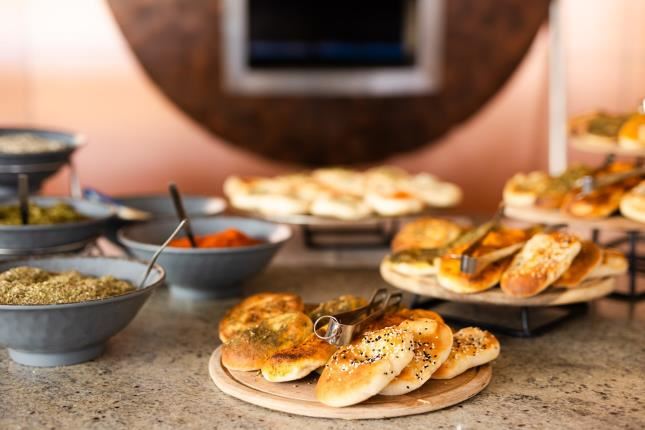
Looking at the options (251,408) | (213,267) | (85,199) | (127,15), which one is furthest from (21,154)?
(127,15)

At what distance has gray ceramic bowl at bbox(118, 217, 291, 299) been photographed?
1.69 metres

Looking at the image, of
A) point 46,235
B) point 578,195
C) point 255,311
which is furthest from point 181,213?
point 578,195

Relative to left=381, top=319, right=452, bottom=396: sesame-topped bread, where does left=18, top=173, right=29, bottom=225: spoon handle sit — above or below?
above

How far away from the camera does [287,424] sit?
115cm

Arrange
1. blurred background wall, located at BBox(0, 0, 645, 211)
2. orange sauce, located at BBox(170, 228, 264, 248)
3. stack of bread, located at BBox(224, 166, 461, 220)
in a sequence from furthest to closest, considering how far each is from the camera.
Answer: blurred background wall, located at BBox(0, 0, 645, 211) < stack of bread, located at BBox(224, 166, 461, 220) < orange sauce, located at BBox(170, 228, 264, 248)

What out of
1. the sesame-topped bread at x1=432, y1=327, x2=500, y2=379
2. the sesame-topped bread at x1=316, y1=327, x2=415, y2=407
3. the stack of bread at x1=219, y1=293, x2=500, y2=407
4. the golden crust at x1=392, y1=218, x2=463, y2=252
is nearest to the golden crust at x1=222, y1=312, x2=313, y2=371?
the stack of bread at x1=219, y1=293, x2=500, y2=407

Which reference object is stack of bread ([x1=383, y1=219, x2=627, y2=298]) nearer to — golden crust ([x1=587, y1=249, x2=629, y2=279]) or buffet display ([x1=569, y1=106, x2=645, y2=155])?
golden crust ([x1=587, y1=249, x2=629, y2=279])

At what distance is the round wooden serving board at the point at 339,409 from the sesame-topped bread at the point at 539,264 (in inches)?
8.7

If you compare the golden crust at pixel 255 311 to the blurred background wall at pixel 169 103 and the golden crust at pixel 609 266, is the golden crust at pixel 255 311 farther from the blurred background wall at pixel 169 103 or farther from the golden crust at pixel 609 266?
the blurred background wall at pixel 169 103

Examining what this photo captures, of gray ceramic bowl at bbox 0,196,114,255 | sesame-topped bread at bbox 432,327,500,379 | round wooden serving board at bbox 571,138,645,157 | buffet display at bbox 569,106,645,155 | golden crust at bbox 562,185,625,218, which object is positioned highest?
buffet display at bbox 569,106,645,155

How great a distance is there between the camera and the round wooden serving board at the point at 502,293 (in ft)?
4.90

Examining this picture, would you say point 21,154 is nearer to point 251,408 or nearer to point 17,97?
point 251,408

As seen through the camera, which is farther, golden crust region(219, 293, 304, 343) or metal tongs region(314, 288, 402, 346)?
golden crust region(219, 293, 304, 343)

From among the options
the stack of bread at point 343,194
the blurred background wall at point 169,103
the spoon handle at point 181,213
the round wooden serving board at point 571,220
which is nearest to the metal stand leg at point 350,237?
the stack of bread at point 343,194
